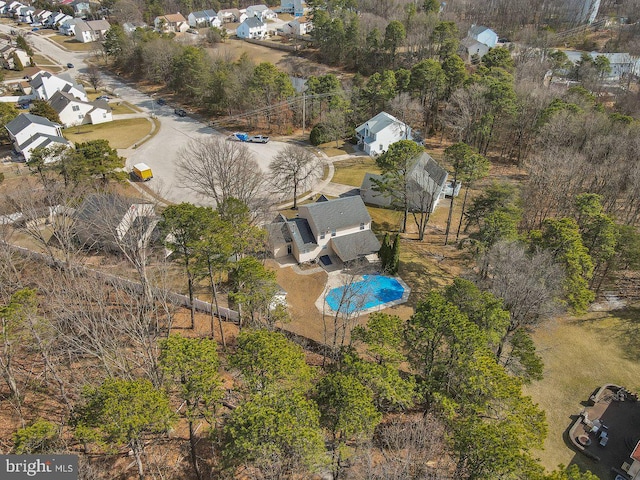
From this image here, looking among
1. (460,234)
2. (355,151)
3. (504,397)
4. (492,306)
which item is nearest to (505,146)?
(355,151)

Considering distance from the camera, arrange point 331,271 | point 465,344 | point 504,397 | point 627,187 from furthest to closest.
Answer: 1. point 627,187
2. point 331,271
3. point 465,344
4. point 504,397

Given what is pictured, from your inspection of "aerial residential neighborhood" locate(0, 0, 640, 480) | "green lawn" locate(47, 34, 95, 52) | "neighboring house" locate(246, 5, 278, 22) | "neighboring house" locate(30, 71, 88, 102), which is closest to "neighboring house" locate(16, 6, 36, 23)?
"green lawn" locate(47, 34, 95, 52)

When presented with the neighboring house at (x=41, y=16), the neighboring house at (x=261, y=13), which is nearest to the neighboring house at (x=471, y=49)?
the neighboring house at (x=261, y=13)

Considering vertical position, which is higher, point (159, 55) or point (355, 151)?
point (159, 55)

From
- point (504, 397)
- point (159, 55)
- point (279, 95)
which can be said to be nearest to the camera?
point (504, 397)

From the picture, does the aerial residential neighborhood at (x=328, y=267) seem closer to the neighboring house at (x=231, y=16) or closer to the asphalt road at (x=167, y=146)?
the asphalt road at (x=167, y=146)

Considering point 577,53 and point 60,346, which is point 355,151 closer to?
point 60,346

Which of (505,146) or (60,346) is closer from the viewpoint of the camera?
(60,346)
